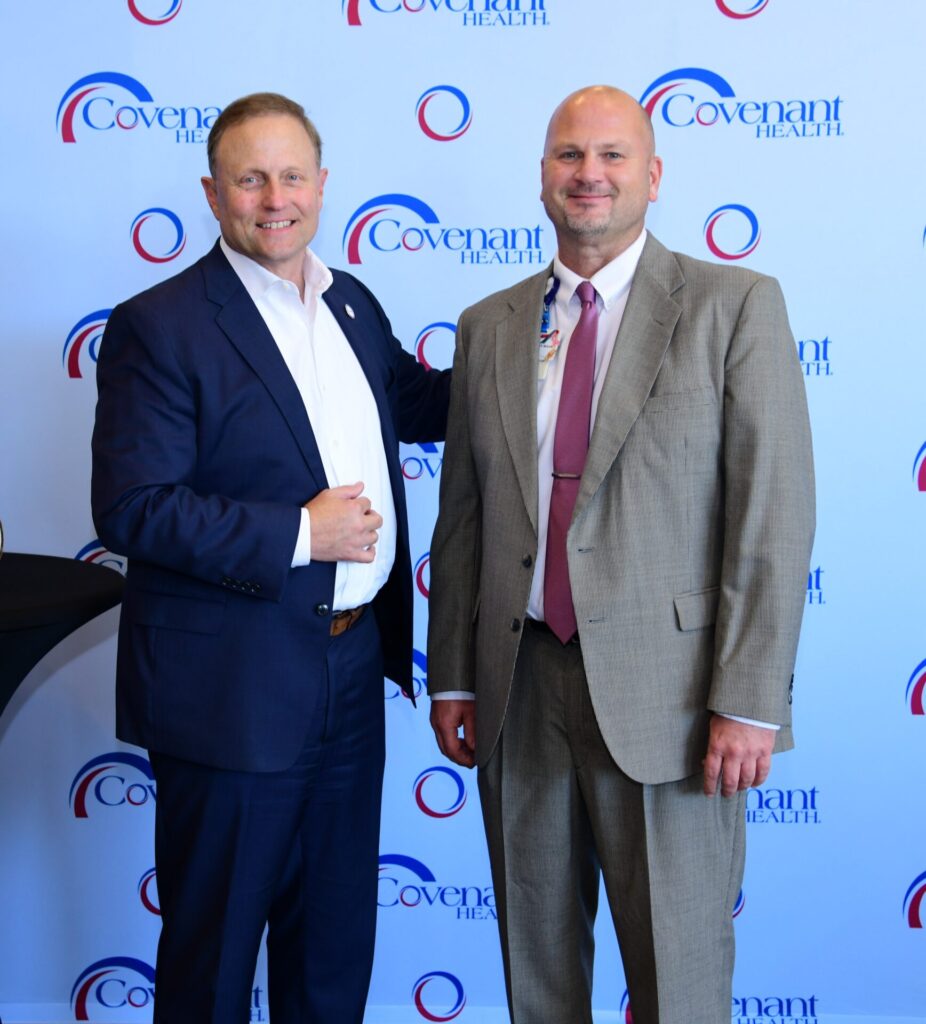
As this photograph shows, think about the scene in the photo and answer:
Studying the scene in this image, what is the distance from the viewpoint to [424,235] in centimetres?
279

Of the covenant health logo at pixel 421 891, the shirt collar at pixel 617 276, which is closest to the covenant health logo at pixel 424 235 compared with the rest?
the shirt collar at pixel 617 276

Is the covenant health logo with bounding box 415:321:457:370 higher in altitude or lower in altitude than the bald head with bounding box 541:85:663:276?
lower

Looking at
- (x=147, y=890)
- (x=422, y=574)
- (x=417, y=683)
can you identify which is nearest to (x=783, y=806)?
(x=417, y=683)

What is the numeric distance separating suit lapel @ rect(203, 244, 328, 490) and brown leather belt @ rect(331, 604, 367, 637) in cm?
25

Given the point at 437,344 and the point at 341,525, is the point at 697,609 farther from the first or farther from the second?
the point at 437,344

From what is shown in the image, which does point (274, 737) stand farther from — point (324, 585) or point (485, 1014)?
point (485, 1014)

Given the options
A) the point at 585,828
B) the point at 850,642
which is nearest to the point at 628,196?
the point at 585,828

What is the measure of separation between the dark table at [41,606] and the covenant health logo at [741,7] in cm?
197

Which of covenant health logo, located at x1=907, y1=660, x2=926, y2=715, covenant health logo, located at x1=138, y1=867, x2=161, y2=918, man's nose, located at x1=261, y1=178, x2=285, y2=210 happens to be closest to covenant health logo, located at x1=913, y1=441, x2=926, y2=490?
covenant health logo, located at x1=907, y1=660, x2=926, y2=715

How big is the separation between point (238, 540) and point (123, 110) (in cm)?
151

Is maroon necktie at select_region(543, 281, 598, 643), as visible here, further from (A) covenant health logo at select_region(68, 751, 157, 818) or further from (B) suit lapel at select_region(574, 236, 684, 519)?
(A) covenant health logo at select_region(68, 751, 157, 818)

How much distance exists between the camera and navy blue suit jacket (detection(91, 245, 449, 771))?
1872mm

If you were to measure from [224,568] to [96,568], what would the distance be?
0.59m

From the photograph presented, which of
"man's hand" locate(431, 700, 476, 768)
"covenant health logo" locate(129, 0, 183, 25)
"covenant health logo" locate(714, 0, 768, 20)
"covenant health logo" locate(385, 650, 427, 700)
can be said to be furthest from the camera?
"covenant health logo" locate(385, 650, 427, 700)
